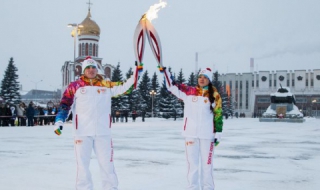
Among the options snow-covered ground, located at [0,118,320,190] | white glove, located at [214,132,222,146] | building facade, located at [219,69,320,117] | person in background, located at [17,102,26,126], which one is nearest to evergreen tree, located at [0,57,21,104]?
person in background, located at [17,102,26,126]

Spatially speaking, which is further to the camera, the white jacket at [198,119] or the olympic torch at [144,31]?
the olympic torch at [144,31]

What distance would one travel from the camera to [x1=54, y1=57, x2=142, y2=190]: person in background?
5.67 metres

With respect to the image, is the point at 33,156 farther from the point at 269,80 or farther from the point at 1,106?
the point at 269,80

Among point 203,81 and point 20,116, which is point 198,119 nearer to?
point 203,81

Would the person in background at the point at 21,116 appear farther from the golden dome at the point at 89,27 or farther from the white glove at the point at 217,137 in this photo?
the golden dome at the point at 89,27

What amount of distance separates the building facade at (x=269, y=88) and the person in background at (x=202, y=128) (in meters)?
96.9

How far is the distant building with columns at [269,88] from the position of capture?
102938 mm

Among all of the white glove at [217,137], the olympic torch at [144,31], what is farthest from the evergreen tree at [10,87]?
the white glove at [217,137]

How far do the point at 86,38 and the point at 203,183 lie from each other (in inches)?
2239

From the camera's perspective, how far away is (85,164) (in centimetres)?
567

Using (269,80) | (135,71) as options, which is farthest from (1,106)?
(269,80)

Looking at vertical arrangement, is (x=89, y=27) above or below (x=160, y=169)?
above

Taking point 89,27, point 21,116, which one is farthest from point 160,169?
point 89,27

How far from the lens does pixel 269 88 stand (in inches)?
4259
